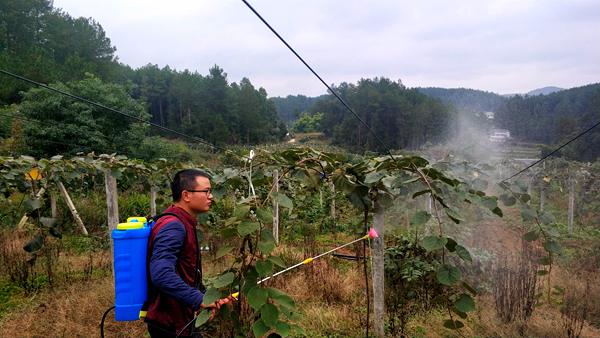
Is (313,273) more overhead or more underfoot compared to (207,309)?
more underfoot

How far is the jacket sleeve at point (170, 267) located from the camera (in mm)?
1854

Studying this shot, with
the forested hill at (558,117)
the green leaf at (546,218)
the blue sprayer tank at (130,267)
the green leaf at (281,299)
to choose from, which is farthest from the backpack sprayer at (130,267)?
the forested hill at (558,117)

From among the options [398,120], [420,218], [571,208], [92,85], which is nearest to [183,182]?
[420,218]

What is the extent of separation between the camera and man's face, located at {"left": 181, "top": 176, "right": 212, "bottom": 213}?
7.00 ft

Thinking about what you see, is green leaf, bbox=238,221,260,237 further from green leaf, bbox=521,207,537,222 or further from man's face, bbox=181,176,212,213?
green leaf, bbox=521,207,537,222

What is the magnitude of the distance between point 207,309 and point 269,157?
95 centimetres

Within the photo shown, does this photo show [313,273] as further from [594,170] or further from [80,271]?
[594,170]

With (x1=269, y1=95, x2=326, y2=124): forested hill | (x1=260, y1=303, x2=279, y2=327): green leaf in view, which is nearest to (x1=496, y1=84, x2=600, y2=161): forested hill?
(x1=260, y1=303, x2=279, y2=327): green leaf

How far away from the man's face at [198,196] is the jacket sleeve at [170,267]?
184 mm

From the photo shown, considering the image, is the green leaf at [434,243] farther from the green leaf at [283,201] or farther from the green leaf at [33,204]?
the green leaf at [33,204]

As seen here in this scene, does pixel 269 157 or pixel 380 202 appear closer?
pixel 269 157

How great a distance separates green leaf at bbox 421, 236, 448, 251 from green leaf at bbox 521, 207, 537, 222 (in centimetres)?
76

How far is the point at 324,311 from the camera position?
381 centimetres

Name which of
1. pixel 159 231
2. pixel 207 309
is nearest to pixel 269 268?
pixel 207 309
